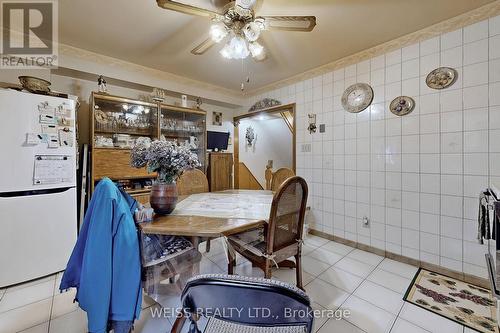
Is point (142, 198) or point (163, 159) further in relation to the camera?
point (142, 198)

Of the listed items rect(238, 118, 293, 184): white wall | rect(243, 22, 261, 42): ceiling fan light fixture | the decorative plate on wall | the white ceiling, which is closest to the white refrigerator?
the white ceiling

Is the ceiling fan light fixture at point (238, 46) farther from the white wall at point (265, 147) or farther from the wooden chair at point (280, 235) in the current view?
the white wall at point (265, 147)

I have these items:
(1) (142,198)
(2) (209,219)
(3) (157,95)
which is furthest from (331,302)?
(3) (157,95)

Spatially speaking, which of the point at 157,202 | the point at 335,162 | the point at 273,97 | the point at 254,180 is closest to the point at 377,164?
the point at 335,162

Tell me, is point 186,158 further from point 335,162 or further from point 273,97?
point 273,97

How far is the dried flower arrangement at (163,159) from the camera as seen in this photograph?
1.32 metres

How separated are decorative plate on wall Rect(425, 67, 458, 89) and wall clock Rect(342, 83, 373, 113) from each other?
0.53m

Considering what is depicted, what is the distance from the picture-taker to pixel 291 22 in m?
1.51

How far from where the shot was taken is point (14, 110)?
1.76 metres

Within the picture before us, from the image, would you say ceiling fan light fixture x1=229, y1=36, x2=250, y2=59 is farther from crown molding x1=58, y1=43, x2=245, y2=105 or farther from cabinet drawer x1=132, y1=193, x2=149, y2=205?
cabinet drawer x1=132, y1=193, x2=149, y2=205

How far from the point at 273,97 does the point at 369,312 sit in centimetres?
308

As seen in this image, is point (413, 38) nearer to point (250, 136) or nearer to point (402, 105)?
point (402, 105)

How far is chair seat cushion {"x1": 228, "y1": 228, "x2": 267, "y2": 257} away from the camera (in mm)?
1485

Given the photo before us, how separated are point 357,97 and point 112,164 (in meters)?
3.09
